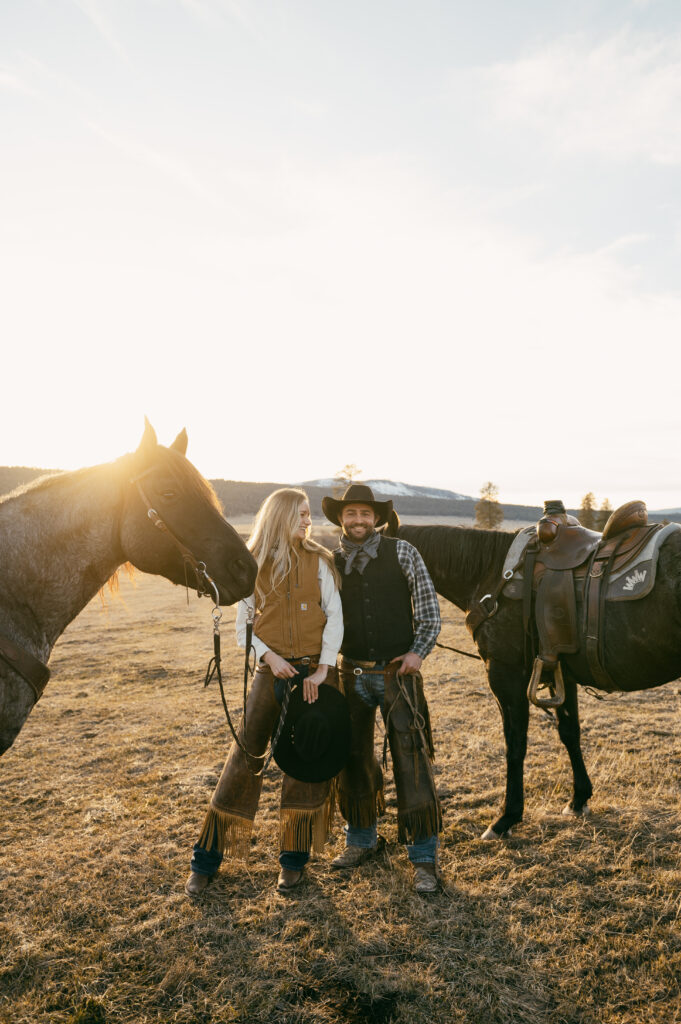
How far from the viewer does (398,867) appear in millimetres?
3443

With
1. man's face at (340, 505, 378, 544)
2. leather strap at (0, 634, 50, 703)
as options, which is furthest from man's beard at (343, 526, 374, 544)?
leather strap at (0, 634, 50, 703)

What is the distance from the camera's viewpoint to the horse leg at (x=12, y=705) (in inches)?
86.9

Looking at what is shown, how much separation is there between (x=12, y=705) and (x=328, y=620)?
1670mm

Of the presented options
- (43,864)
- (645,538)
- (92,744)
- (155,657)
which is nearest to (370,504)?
(645,538)

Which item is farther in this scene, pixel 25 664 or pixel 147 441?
pixel 147 441

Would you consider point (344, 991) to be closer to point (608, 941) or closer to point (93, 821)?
point (608, 941)

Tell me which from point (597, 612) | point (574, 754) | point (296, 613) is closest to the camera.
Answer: point (296, 613)

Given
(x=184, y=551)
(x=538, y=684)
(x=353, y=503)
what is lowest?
(x=538, y=684)

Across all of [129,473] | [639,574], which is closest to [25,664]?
[129,473]

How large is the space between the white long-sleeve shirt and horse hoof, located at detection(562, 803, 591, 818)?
246 centimetres

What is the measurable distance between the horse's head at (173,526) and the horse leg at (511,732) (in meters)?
2.46

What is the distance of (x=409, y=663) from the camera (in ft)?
10.5

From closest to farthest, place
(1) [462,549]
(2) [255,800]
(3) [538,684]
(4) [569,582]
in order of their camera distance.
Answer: (2) [255,800] < (4) [569,582] < (3) [538,684] < (1) [462,549]

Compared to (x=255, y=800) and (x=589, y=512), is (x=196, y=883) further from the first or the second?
(x=589, y=512)
